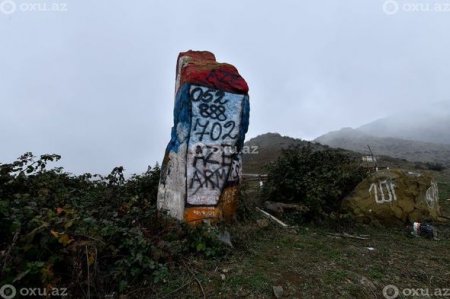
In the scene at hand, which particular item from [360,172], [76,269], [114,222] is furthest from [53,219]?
[360,172]

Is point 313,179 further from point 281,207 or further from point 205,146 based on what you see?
point 205,146

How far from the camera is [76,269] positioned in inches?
149

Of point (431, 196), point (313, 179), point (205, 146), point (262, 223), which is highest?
point (205, 146)

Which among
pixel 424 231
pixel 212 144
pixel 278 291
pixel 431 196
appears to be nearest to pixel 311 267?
pixel 278 291

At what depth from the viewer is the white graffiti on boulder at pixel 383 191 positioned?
8.05 metres

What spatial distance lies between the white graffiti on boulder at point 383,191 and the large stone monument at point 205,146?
3.67 meters

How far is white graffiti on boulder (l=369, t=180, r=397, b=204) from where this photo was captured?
805 cm

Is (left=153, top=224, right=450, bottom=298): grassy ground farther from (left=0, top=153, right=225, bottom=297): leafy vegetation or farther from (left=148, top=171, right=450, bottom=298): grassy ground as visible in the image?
(left=0, top=153, right=225, bottom=297): leafy vegetation

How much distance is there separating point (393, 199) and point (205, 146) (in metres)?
4.95

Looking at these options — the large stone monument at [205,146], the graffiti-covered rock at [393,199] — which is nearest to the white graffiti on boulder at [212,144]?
the large stone monument at [205,146]

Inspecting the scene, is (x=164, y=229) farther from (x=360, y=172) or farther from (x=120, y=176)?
(x=360, y=172)

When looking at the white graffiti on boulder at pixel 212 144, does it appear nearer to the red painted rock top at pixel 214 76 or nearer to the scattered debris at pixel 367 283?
the red painted rock top at pixel 214 76

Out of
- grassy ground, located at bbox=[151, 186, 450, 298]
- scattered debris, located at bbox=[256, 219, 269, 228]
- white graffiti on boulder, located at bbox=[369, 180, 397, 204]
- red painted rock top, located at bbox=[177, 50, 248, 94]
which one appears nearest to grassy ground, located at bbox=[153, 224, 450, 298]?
grassy ground, located at bbox=[151, 186, 450, 298]

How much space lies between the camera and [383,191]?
26.6 ft
